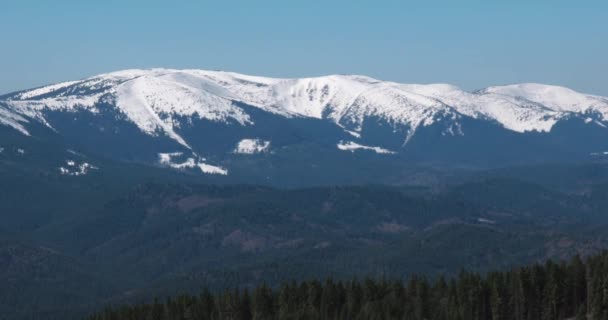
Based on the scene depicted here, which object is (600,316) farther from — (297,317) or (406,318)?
(297,317)

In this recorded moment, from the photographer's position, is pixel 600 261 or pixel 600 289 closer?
pixel 600 289

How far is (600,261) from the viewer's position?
7859 inches

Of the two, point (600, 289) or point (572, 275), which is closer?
point (600, 289)

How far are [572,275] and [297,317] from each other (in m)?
37.9

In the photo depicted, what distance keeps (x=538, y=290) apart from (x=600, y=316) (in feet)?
64.6

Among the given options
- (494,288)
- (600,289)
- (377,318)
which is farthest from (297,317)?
(600,289)

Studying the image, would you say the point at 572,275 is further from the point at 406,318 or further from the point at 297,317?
the point at 297,317

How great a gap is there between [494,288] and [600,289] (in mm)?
16344

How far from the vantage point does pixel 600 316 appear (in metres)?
178

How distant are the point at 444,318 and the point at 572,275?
18.7 metres

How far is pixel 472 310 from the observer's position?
199 metres

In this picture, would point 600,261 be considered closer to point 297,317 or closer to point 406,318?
point 406,318

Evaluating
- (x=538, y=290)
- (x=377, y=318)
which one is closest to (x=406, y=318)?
(x=377, y=318)

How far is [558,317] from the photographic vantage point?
195000mm
